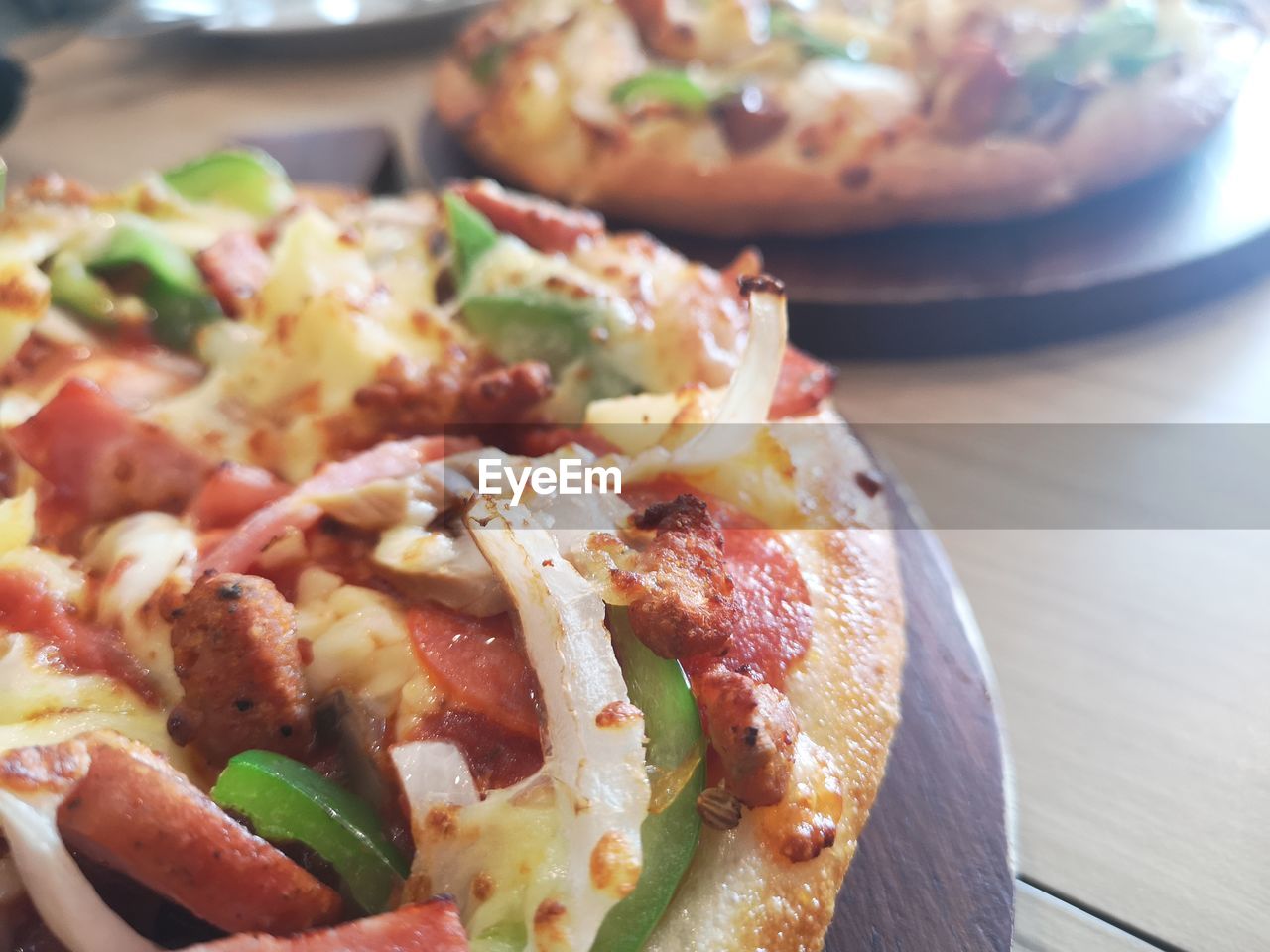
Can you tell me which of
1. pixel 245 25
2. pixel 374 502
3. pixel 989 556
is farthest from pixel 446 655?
pixel 245 25

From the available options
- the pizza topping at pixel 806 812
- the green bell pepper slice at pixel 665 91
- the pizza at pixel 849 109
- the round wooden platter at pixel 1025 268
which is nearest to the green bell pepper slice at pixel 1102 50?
the pizza at pixel 849 109

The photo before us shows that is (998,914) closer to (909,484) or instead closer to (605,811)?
(605,811)

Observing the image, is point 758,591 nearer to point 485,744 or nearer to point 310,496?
point 485,744

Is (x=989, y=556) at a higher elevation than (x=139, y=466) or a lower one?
lower

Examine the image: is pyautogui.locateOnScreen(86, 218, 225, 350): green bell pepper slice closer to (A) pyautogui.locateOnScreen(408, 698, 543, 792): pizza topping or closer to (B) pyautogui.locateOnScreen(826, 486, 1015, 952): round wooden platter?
(A) pyautogui.locateOnScreen(408, 698, 543, 792): pizza topping

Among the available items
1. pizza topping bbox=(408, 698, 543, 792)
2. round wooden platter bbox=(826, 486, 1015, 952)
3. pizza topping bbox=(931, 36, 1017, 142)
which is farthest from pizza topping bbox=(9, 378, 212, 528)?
pizza topping bbox=(931, 36, 1017, 142)
